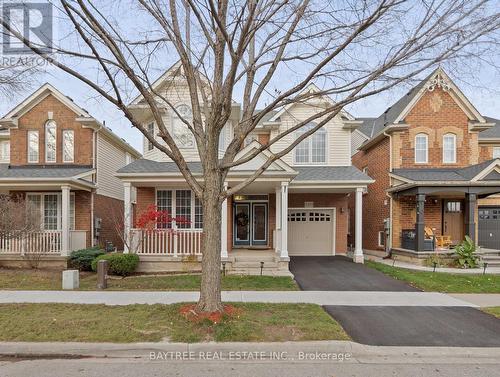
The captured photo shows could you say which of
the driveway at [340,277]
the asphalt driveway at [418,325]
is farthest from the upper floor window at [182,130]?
the asphalt driveway at [418,325]

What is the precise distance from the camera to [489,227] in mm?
16391

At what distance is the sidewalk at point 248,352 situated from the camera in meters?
4.88

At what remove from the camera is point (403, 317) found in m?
6.68

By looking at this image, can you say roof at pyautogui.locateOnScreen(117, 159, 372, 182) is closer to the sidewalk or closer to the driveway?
the driveway

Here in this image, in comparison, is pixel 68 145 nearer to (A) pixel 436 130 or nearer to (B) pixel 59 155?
(B) pixel 59 155

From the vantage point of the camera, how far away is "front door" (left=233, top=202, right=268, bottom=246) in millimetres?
14945

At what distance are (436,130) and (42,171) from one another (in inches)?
730

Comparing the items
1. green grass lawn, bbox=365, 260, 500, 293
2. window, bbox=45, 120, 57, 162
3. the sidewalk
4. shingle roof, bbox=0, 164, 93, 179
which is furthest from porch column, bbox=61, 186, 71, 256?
green grass lawn, bbox=365, 260, 500, 293

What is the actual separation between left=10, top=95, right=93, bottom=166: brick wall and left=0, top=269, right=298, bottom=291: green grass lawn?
5.84 metres

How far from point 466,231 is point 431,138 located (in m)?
4.67

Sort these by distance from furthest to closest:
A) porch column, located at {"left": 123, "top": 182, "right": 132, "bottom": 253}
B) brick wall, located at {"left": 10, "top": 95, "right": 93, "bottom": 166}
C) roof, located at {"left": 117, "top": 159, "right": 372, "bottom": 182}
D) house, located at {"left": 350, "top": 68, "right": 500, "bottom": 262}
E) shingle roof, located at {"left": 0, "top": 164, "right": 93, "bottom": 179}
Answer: house, located at {"left": 350, "top": 68, "right": 500, "bottom": 262}
brick wall, located at {"left": 10, "top": 95, "right": 93, "bottom": 166}
shingle roof, located at {"left": 0, "top": 164, "right": 93, "bottom": 179}
roof, located at {"left": 117, "top": 159, "right": 372, "bottom": 182}
porch column, located at {"left": 123, "top": 182, "right": 132, "bottom": 253}

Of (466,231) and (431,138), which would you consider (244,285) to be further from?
(431,138)

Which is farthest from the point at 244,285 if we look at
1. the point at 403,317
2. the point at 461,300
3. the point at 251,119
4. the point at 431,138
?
the point at 431,138

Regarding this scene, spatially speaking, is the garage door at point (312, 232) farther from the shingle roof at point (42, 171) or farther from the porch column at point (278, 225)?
the shingle roof at point (42, 171)
